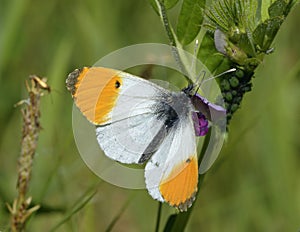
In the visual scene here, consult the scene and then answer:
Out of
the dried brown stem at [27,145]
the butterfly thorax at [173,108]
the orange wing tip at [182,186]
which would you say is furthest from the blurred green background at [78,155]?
the orange wing tip at [182,186]

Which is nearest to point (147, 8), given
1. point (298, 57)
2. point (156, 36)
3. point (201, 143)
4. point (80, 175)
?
point (156, 36)

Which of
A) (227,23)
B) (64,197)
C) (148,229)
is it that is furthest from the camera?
(148,229)

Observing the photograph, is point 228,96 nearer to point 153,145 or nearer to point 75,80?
point 153,145

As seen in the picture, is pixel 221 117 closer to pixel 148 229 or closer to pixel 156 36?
pixel 148 229

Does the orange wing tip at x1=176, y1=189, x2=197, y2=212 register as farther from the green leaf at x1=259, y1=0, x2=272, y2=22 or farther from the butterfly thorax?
the green leaf at x1=259, y1=0, x2=272, y2=22

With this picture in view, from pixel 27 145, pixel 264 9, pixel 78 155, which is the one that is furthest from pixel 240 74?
Answer: pixel 78 155

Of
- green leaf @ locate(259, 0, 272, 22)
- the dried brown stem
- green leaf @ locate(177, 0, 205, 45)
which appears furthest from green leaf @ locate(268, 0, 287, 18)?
the dried brown stem
